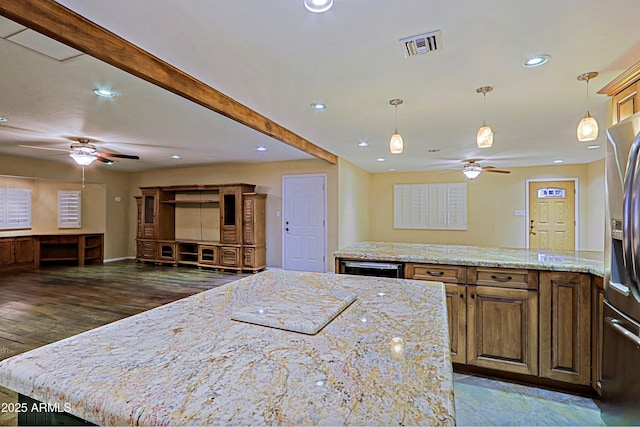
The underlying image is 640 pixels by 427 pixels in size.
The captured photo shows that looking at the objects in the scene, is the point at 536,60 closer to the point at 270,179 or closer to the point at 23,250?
the point at 270,179

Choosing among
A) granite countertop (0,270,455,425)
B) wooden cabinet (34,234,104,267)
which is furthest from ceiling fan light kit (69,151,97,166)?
granite countertop (0,270,455,425)

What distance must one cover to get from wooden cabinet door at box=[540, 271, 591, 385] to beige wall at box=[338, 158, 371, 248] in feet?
13.5

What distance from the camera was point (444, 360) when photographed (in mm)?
821

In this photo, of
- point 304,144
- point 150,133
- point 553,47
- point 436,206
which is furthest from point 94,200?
point 553,47

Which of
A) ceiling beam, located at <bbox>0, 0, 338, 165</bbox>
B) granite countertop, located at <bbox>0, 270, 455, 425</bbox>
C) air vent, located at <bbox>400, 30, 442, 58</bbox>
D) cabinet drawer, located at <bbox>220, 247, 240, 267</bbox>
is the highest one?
air vent, located at <bbox>400, 30, 442, 58</bbox>

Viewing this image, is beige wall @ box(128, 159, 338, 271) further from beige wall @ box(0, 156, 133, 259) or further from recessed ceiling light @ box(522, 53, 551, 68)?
recessed ceiling light @ box(522, 53, 551, 68)

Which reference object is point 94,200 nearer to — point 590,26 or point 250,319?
point 250,319

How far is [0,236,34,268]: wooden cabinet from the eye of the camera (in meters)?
6.56

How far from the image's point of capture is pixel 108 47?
1934mm

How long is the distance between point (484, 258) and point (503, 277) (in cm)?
19

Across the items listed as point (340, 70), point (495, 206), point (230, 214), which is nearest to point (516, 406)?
point (340, 70)

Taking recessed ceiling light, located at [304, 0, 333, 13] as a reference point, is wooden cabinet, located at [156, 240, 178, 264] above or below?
below

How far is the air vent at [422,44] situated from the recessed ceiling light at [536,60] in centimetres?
71

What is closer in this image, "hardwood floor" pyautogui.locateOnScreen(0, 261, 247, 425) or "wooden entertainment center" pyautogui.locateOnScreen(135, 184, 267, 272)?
"hardwood floor" pyautogui.locateOnScreen(0, 261, 247, 425)
